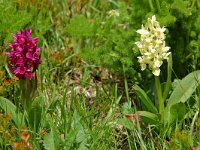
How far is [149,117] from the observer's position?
2740mm

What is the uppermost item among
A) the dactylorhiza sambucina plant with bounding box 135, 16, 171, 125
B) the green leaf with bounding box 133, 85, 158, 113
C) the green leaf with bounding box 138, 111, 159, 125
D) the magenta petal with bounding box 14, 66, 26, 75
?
the dactylorhiza sambucina plant with bounding box 135, 16, 171, 125

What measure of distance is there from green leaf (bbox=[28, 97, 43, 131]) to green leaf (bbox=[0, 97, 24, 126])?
0.06m

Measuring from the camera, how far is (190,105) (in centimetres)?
296

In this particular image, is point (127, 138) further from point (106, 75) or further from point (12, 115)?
point (106, 75)

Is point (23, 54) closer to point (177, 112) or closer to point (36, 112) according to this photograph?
point (36, 112)

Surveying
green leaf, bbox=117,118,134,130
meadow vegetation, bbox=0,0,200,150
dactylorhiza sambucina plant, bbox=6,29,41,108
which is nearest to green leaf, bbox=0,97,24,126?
meadow vegetation, bbox=0,0,200,150

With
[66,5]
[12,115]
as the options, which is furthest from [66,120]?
[66,5]

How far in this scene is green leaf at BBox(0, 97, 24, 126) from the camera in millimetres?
2693

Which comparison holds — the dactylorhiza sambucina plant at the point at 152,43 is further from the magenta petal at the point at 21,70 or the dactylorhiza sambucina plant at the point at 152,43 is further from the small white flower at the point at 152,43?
the magenta petal at the point at 21,70

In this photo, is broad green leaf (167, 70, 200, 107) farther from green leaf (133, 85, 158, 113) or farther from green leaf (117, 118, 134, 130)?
green leaf (117, 118, 134, 130)

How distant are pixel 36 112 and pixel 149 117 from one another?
58cm

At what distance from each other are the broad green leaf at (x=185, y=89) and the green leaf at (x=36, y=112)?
674mm

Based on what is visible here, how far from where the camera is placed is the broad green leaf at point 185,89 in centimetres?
283

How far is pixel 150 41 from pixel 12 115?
2.61 ft
